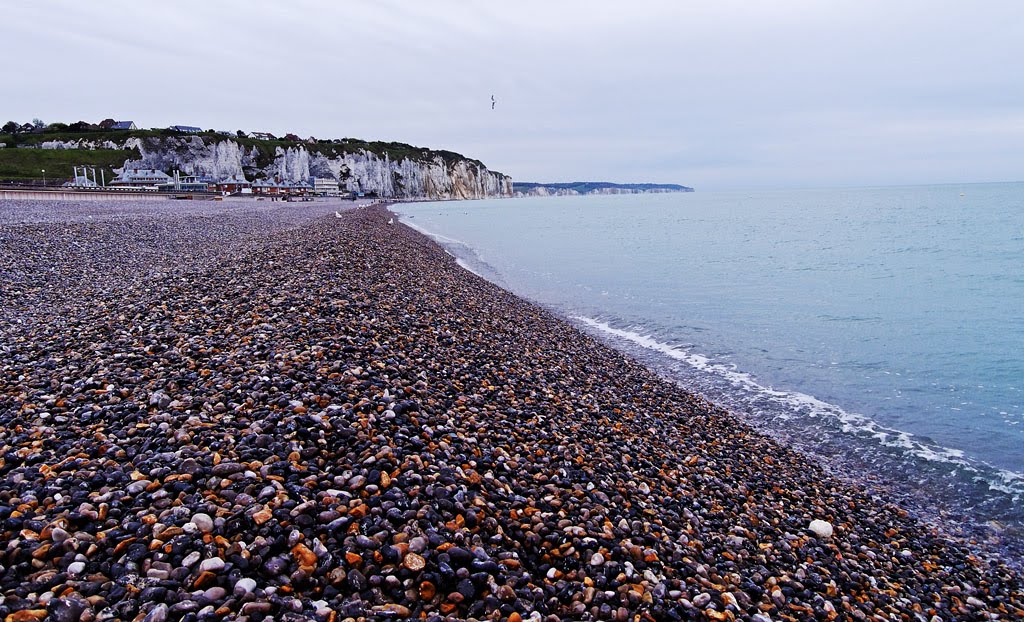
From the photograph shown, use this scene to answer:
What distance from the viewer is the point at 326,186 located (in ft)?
506

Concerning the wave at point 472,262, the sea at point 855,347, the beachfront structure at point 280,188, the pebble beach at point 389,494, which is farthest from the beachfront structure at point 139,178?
the pebble beach at point 389,494

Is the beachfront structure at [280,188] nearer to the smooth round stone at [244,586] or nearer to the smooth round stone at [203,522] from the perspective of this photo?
the smooth round stone at [203,522]

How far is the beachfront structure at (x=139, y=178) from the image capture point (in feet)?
339

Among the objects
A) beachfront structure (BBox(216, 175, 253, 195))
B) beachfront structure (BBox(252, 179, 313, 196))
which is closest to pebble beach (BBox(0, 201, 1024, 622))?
beachfront structure (BBox(216, 175, 253, 195))

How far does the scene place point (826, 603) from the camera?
202 inches

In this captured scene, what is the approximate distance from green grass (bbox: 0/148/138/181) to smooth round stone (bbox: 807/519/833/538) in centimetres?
11332

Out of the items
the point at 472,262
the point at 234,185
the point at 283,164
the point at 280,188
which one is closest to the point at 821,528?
the point at 472,262

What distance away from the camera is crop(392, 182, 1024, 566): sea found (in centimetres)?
934

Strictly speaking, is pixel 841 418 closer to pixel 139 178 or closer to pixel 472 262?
pixel 472 262

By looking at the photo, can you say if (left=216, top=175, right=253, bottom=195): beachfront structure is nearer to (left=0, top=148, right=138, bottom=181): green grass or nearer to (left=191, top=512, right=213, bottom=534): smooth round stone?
(left=0, top=148, right=138, bottom=181): green grass

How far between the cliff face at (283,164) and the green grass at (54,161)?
329 cm

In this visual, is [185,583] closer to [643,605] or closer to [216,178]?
[643,605]

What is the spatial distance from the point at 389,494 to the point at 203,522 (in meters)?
1.39

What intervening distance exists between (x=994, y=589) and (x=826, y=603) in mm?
2761
